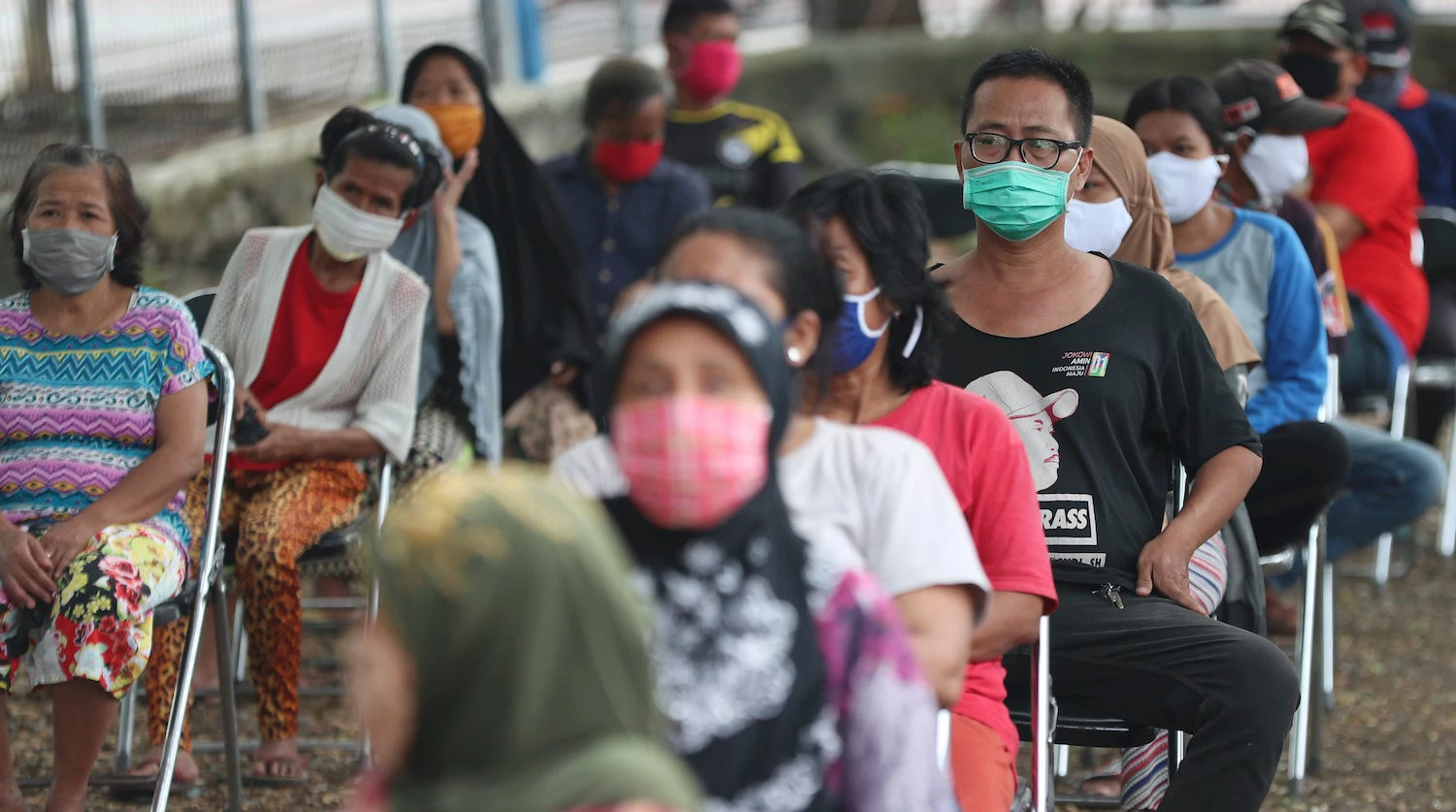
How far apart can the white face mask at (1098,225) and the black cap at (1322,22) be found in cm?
252

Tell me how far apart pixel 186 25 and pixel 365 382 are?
10.4ft

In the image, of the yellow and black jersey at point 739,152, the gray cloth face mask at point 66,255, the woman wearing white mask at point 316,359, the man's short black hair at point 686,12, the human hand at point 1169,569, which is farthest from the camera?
the man's short black hair at point 686,12

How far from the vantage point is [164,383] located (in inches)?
155

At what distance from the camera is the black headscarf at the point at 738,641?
6.70ft

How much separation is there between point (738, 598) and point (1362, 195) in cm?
499

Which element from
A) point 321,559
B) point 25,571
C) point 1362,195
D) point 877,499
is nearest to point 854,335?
point 877,499

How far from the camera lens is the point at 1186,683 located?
3316 mm

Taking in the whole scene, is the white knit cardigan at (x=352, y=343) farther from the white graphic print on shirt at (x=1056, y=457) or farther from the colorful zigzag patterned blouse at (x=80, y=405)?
the white graphic print on shirt at (x=1056, y=457)

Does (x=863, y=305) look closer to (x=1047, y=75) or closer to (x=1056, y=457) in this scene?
(x=1056, y=457)

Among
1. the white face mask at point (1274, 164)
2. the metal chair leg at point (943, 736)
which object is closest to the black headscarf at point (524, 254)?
the white face mask at point (1274, 164)

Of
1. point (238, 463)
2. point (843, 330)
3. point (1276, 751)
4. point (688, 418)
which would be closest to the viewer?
point (688, 418)

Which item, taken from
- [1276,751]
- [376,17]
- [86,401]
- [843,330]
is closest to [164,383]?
[86,401]

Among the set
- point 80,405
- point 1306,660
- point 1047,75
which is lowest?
point 1306,660

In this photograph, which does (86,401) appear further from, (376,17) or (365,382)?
(376,17)
